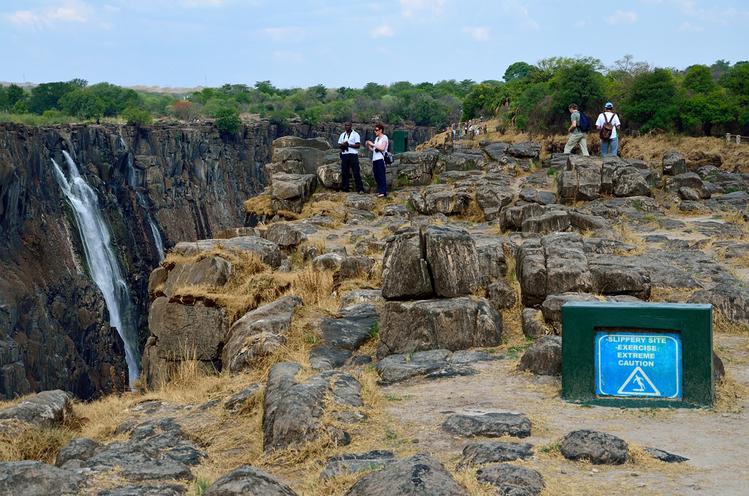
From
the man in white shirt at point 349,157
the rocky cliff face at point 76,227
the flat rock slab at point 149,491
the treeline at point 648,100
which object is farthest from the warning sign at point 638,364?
the rocky cliff face at point 76,227

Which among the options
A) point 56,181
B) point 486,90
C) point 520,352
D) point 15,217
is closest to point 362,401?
point 520,352

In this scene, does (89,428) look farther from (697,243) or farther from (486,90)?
(486,90)

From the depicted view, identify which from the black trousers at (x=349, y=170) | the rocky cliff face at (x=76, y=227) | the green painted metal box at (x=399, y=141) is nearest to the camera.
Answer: the black trousers at (x=349, y=170)

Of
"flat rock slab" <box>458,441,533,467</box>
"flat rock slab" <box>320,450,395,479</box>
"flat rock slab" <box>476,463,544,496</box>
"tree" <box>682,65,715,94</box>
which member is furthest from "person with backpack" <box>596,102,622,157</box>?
"flat rock slab" <box>476,463,544,496</box>

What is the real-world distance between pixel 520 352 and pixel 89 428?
4.47 m

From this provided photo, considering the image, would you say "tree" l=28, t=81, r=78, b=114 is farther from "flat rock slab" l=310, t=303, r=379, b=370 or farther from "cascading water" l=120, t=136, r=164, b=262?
"flat rock slab" l=310, t=303, r=379, b=370

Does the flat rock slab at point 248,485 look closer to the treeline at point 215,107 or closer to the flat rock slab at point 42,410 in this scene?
the flat rock slab at point 42,410

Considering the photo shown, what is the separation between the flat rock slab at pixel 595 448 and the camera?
20.3 ft

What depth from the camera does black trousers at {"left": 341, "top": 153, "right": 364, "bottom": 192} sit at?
20500 millimetres

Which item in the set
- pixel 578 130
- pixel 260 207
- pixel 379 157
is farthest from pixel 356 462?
pixel 578 130

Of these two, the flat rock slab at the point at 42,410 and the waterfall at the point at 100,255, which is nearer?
the flat rock slab at the point at 42,410

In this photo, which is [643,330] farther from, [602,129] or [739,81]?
[739,81]

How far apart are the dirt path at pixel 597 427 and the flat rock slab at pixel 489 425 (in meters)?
0.09

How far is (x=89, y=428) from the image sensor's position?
8359 mm
